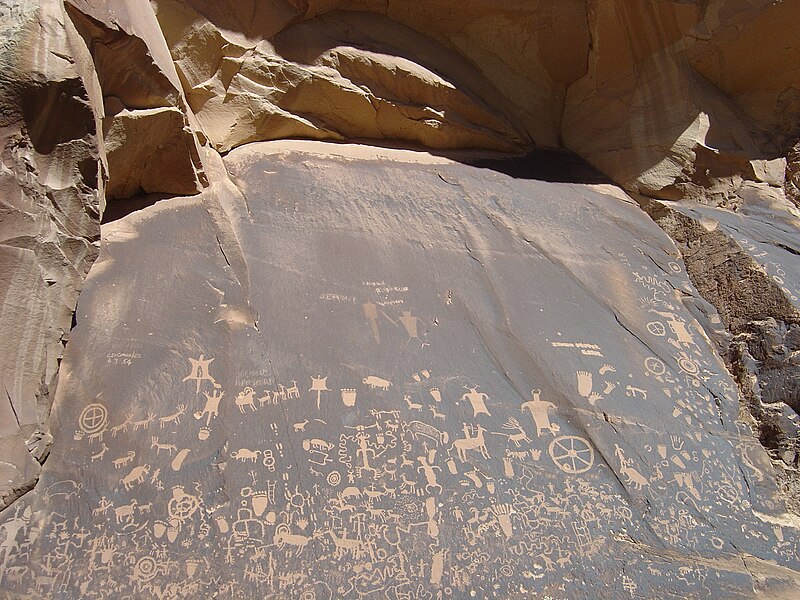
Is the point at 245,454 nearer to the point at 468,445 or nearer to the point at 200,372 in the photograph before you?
the point at 200,372

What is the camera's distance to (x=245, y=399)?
2.97m

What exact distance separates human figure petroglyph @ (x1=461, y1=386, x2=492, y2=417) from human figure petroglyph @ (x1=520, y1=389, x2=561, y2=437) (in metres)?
0.19

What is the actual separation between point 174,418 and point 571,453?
1.80 meters

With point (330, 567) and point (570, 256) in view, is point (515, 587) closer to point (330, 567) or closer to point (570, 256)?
point (330, 567)

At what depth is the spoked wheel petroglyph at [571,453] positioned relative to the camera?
9.91 feet

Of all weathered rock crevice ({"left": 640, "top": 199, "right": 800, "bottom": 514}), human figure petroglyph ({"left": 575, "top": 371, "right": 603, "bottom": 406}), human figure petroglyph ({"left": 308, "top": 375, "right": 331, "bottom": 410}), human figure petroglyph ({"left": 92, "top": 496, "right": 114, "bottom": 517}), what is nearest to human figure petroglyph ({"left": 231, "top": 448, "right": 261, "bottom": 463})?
human figure petroglyph ({"left": 308, "top": 375, "right": 331, "bottom": 410})

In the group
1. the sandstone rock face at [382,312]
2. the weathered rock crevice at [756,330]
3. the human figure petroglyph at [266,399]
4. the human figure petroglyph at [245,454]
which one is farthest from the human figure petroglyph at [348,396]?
the weathered rock crevice at [756,330]

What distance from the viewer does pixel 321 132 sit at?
480cm

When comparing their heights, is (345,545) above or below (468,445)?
below

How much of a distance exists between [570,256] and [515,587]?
7.24ft

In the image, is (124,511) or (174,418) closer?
(124,511)

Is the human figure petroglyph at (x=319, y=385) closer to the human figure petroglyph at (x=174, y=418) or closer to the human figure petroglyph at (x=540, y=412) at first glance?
the human figure petroglyph at (x=174, y=418)

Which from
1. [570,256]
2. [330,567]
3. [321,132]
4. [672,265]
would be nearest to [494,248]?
[570,256]

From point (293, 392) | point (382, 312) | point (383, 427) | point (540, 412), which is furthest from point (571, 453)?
point (293, 392)
